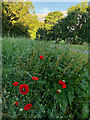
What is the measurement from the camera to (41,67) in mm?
2932

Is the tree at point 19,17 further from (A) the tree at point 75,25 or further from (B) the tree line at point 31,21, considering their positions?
(A) the tree at point 75,25

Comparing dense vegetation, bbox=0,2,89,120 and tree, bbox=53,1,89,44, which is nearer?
dense vegetation, bbox=0,2,89,120

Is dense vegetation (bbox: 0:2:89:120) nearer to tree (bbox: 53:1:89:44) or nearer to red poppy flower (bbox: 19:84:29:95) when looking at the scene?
tree (bbox: 53:1:89:44)

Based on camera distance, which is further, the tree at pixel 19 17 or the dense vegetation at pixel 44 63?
the tree at pixel 19 17

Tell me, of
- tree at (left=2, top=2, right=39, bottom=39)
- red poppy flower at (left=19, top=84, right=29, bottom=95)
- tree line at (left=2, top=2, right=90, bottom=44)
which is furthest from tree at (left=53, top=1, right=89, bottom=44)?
red poppy flower at (left=19, top=84, right=29, bottom=95)

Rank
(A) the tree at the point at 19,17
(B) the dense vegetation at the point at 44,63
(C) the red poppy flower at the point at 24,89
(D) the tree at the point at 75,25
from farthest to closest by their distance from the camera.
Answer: (D) the tree at the point at 75,25
(A) the tree at the point at 19,17
(B) the dense vegetation at the point at 44,63
(C) the red poppy flower at the point at 24,89

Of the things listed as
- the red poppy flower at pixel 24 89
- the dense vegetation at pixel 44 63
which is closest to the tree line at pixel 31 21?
the dense vegetation at pixel 44 63

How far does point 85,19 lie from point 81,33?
182 cm

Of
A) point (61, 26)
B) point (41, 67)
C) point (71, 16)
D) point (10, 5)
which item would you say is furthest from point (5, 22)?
point (41, 67)

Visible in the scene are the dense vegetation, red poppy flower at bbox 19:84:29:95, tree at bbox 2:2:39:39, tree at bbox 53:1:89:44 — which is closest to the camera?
red poppy flower at bbox 19:84:29:95

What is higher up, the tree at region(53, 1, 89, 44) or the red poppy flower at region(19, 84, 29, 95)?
the tree at region(53, 1, 89, 44)

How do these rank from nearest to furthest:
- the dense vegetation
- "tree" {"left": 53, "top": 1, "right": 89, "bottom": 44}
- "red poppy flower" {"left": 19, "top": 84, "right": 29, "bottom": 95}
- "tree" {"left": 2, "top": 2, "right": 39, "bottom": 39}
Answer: "red poppy flower" {"left": 19, "top": 84, "right": 29, "bottom": 95} < the dense vegetation < "tree" {"left": 2, "top": 2, "right": 39, "bottom": 39} < "tree" {"left": 53, "top": 1, "right": 89, "bottom": 44}

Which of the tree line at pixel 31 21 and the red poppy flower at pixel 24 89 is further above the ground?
the tree line at pixel 31 21

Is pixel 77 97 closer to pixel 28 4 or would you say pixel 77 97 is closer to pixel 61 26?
pixel 28 4
